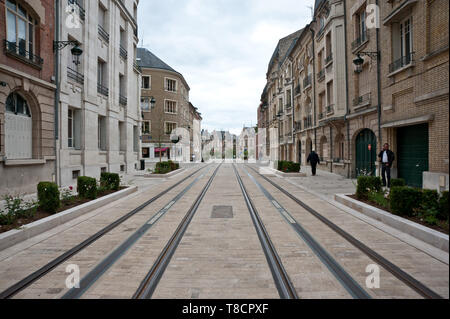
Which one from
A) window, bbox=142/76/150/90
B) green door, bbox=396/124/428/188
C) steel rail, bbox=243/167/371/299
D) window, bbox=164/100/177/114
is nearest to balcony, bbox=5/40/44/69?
steel rail, bbox=243/167/371/299

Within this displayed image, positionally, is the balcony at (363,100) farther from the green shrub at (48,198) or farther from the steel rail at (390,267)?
the green shrub at (48,198)

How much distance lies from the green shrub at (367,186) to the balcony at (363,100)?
8.29 meters

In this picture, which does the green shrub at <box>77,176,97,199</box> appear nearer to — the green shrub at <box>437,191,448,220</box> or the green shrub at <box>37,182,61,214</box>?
the green shrub at <box>37,182,61,214</box>

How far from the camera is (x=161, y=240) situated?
4945 millimetres

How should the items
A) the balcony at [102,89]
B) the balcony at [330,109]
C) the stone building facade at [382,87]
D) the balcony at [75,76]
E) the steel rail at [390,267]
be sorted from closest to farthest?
the steel rail at [390,267], the stone building facade at [382,87], the balcony at [75,76], the balcony at [102,89], the balcony at [330,109]

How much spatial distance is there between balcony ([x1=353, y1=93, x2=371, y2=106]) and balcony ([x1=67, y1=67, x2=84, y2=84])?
15.6 meters

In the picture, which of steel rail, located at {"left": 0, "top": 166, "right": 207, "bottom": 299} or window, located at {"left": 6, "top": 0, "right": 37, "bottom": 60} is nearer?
steel rail, located at {"left": 0, "top": 166, "right": 207, "bottom": 299}

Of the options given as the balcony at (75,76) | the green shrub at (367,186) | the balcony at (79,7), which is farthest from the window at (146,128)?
the green shrub at (367,186)

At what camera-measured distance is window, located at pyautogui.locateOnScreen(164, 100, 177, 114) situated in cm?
4450

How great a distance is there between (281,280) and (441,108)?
31.0 feet

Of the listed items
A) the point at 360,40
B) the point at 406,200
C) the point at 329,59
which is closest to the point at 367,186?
the point at 406,200

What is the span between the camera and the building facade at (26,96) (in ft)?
31.3
